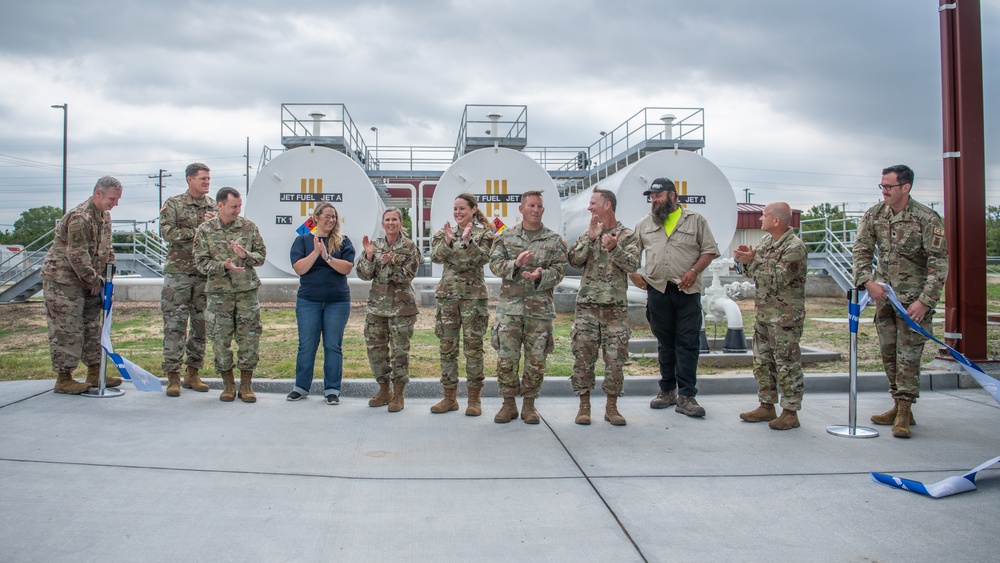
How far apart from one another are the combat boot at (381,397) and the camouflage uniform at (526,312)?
114cm

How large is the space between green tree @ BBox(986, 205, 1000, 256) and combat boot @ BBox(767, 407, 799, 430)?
3.41 meters

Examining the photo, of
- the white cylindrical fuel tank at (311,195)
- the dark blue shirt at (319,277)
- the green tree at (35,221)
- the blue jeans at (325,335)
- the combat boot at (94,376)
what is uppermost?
the green tree at (35,221)

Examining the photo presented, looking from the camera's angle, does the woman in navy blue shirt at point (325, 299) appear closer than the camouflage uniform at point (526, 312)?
No

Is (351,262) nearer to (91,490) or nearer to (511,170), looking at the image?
(91,490)

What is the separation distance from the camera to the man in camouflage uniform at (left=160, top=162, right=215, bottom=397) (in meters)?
6.32

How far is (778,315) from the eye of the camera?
541cm

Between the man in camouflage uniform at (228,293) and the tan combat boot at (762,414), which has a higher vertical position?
the man in camouflage uniform at (228,293)

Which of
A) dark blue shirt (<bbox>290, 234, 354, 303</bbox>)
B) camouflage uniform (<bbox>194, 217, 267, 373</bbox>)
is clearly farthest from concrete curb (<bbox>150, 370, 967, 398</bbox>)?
dark blue shirt (<bbox>290, 234, 354, 303</bbox>)

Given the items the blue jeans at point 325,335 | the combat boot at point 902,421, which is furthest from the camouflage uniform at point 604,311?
the blue jeans at point 325,335

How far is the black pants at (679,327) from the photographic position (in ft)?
18.9

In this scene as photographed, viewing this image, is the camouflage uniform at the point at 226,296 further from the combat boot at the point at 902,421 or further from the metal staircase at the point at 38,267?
the metal staircase at the point at 38,267

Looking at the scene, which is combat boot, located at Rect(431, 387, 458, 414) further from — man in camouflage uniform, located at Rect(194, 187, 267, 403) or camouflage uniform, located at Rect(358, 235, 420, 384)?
man in camouflage uniform, located at Rect(194, 187, 267, 403)

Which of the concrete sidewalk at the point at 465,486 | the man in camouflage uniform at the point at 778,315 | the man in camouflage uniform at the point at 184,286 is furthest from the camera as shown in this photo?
the man in camouflage uniform at the point at 184,286

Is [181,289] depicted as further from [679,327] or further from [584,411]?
[679,327]
